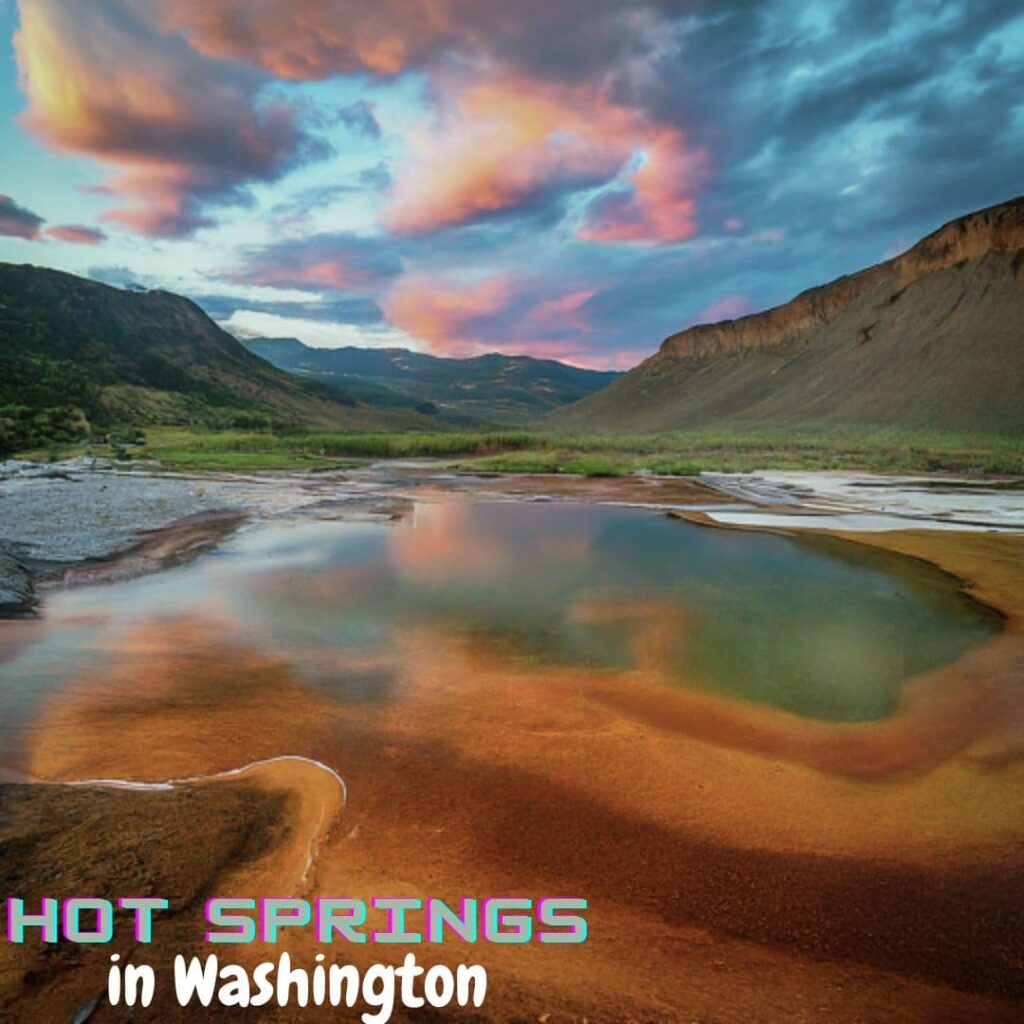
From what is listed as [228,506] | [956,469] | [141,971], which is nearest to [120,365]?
[228,506]

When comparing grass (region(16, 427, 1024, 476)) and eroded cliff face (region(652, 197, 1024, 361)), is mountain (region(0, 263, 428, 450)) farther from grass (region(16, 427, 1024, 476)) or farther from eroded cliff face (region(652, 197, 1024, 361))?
eroded cliff face (region(652, 197, 1024, 361))

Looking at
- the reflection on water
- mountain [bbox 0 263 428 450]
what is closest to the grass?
mountain [bbox 0 263 428 450]

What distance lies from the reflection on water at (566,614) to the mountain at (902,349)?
65.8 metres

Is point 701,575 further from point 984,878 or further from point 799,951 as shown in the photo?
point 799,951

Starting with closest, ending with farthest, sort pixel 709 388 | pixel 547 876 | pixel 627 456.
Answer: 1. pixel 547 876
2. pixel 627 456
3. pixel 709 388

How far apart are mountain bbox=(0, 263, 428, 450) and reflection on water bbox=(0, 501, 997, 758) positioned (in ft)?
152

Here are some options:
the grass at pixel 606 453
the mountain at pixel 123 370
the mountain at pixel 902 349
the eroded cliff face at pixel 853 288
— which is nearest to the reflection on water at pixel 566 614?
the grass at pixel 606 453

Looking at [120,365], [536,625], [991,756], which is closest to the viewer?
[991,756]

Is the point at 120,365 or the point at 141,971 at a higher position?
the point at 120,365

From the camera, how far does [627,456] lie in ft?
169

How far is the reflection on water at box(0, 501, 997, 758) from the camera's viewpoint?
266 inches

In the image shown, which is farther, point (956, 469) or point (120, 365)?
point (120, 365)

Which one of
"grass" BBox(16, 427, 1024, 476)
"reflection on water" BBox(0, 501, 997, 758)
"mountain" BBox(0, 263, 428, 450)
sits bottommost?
"reflection on water" BBox(0, 501, 997, 758)

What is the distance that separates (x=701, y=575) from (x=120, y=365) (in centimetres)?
12045
